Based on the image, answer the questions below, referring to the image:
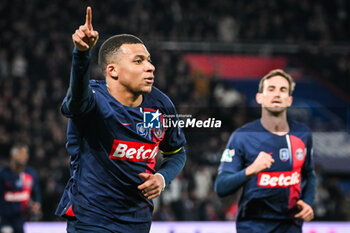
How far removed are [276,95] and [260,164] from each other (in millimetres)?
656

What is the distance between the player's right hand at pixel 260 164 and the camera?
12.6ft

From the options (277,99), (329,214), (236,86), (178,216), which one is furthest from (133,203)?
(236,86)

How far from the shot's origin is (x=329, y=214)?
9750mm

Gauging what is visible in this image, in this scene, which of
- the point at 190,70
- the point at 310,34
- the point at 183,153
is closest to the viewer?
the point at 183,153

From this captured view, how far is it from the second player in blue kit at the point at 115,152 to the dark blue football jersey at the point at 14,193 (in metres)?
5.05

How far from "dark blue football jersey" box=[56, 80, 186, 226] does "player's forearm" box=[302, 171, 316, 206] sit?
4.86 ft

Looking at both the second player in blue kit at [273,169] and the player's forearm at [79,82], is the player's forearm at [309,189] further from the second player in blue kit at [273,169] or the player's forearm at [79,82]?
the player's forearm at [79,82]

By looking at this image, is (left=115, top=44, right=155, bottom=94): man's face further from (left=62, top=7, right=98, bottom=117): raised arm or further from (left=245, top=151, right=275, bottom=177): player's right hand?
(left=245, top=151, right=275, bottom=177): player's right hand

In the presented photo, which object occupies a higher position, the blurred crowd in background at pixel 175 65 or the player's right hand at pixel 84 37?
the blurred crowd in background at pixel 175 65

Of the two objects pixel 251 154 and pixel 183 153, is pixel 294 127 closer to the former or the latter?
pixel 251 154

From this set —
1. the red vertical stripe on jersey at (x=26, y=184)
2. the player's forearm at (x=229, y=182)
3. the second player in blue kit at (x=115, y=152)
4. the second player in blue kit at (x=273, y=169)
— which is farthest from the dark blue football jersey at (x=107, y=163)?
the red vertical stripe on jersey at (x=26, y=184)

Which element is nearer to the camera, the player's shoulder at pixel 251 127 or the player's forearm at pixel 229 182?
the player's forearm at pixel 229 182

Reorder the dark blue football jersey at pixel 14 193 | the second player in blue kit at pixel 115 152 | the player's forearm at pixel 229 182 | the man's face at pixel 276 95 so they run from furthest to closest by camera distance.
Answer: the dark blue football jersey at pixel 14 193 → the man's face at pixel 276 95 → the player's forearm at pixel 229 182 → the second player in blue kit at pixel 115 152

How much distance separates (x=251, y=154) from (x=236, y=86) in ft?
33.4
